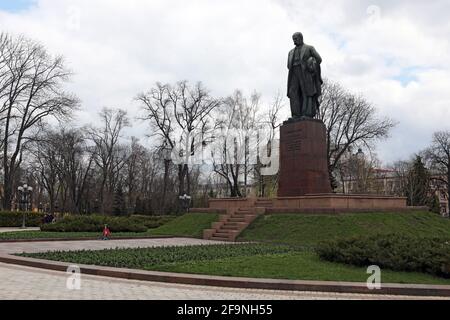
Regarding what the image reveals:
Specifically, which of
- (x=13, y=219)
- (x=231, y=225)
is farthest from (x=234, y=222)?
(x=13, y=219)

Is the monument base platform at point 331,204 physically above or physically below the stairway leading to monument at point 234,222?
above

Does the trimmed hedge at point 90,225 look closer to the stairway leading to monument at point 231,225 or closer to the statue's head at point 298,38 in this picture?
the stairway leading to monument at point 231,225

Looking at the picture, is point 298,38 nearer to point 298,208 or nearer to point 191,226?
point 298,208

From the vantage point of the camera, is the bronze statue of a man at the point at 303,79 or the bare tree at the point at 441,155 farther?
the bare tree at the point at 441,155

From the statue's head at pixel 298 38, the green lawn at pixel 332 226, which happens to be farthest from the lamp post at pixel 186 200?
the statue's head at pixel 298 38

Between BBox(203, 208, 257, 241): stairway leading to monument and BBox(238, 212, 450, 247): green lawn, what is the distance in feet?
1.25

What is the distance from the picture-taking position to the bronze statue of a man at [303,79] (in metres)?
24.5

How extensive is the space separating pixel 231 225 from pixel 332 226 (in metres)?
5.33

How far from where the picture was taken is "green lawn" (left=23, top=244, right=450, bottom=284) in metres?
9.99

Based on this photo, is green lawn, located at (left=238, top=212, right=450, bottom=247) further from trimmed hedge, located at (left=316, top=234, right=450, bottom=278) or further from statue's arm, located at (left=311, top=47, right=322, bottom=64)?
statue's arm, located at (left=311, top=47, right=322, bottom=64)

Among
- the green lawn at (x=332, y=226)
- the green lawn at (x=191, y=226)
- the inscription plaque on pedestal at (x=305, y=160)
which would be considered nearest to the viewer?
the green lawn at (x=332, y=226)

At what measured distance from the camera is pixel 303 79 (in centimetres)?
2458

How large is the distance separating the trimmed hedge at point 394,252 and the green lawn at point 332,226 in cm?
586
